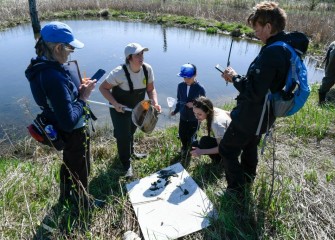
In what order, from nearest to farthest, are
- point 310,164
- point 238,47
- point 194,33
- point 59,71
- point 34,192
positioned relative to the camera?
point 59,71 → point 34,192 → point 310,164 → point 238,47 → point 194,33

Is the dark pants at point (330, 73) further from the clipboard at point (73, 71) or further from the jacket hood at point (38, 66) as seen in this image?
the jacket hood at point (38, 66)

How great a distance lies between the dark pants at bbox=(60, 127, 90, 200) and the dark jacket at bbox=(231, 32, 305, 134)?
1367 mm

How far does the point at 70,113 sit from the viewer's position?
226cm

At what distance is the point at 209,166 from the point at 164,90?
4.28 metres

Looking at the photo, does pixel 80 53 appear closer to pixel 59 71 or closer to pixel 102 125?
pixel 102 125

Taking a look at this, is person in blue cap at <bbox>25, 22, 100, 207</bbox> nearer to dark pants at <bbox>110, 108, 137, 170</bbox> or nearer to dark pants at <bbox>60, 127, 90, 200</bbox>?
dark pants at <bbox>60, 127, 90, 200</bbox>

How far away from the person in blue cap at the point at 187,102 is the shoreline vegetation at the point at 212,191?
9.7 inches

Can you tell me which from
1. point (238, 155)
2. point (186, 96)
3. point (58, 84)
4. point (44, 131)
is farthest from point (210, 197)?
point (58, 84)

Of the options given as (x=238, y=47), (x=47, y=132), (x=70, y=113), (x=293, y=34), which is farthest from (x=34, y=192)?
(x=238, y=47)

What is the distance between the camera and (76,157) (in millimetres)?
2674

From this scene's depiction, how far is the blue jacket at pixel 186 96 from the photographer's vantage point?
3.77m

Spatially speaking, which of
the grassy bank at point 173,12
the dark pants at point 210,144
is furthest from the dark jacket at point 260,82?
the grassy bank at point 173,12

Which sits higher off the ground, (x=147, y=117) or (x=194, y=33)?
(x=147, y=117)

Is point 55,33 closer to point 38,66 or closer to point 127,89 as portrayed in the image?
point 38,66
